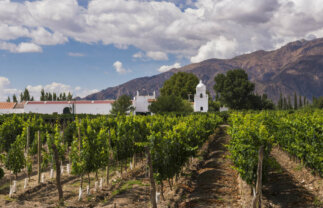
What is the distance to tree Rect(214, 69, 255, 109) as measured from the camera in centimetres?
7188

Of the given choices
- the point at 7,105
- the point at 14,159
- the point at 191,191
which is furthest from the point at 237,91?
the point at 14,159

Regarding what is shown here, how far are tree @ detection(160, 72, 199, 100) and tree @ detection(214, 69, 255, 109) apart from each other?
314 inches

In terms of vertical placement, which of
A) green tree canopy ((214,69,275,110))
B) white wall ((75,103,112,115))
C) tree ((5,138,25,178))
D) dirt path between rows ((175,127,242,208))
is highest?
green tree canopy ((214,69,275,110))

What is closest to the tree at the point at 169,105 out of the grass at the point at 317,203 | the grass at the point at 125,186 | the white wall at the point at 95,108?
the white wall at the point at 95,108

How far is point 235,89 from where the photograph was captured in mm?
71000

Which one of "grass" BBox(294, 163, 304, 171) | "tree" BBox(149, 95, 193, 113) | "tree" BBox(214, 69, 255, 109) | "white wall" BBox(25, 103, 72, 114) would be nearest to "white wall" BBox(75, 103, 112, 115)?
"white wall" BBox(25, 103, 72, 114)

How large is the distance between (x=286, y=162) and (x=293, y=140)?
216cm

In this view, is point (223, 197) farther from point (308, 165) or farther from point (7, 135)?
point (7, 135)

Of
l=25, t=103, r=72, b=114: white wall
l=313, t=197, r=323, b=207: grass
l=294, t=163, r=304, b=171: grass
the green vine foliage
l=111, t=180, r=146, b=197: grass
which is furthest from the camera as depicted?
l=25, t=103, r=72, b=114: white wall

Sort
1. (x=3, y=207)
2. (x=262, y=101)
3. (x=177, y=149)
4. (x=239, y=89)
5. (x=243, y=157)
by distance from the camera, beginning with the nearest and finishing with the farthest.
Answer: (x=3, y=207) < (x=243, y=157) < (x=177, y=149) < (x=239, y=89) < (x=262, y=101)

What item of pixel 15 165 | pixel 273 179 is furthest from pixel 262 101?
pixel 15 165

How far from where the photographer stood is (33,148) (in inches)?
752

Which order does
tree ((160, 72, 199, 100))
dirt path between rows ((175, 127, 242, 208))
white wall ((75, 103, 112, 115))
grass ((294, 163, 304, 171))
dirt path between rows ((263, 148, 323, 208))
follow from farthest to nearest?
tree ((160, 72, 199, 100)) < white wall ((75, 103, 112, 115)) < grass ((294, 163, 304, 171)) < dirt path between rows ((175, 127, 242, 208)) < dirt path between rows ((263, 148, 323, 208))

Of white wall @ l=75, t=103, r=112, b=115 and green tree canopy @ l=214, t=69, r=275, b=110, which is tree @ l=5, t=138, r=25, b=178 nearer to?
white wall @ l=75, t=103, r=112, b=115
